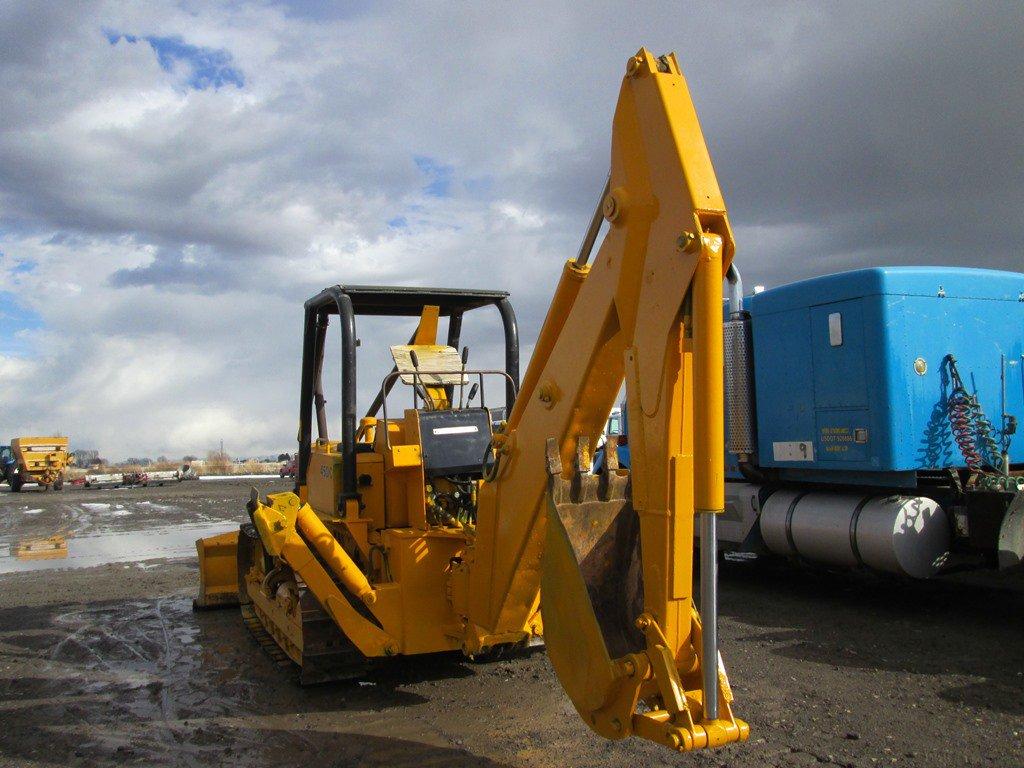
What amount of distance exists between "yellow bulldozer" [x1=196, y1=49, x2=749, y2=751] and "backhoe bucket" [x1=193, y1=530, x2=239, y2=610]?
7.41ft

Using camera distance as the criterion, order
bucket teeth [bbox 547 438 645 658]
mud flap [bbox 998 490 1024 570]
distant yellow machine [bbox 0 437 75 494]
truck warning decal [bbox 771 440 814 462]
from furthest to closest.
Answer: distant yellow machine [bbox 0 437 75 494] < truck warning decal [bbox 771 440 814 462] < mud flap [bbox 998 490 1024 570] < bucket teeth [bbox 547 438 645 658]

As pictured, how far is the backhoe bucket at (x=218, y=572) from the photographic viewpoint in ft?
28.7

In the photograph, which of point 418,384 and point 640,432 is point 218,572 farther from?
point 640,432

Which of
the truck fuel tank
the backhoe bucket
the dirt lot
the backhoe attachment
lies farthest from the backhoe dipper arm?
the backhoe bucket

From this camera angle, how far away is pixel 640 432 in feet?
12.3

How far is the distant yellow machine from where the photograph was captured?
3816 cm

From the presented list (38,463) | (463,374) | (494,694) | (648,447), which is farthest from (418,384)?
(38,463)

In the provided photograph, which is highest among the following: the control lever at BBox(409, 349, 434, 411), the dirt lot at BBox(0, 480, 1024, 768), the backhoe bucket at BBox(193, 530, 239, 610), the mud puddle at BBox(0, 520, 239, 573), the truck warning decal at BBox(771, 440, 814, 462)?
the control lever at BBox(409, 349, 434, 411)

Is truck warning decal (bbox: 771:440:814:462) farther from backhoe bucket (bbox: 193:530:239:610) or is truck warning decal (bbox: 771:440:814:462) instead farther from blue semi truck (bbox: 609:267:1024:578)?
backhoe bucket (bbox: 193:530:239:610)

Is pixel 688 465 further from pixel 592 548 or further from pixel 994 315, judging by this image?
pixel 994 315

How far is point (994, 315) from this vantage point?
28.5ft

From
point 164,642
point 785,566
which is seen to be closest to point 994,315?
point 785,566

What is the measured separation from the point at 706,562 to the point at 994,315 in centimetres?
693

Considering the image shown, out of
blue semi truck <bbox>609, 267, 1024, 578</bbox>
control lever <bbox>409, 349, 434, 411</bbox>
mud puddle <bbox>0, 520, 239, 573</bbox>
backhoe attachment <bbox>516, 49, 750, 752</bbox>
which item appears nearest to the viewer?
backhoe attachment <bbox>516, 49, 750, 752</bbox>
